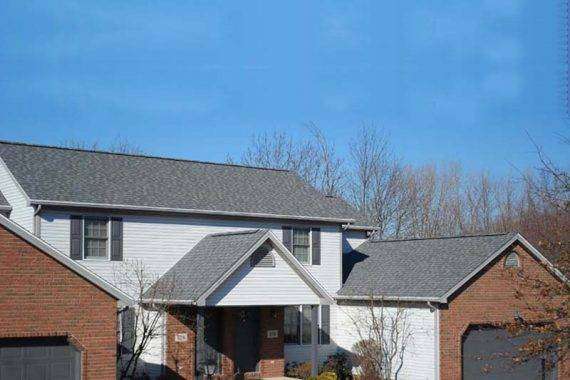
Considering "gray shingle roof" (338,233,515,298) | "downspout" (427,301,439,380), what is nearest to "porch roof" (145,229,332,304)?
"downspout" (427,301,439,380)

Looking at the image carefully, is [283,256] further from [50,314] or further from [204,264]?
[50,314]

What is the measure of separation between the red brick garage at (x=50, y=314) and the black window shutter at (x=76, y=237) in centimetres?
644

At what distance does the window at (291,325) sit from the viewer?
30.7m

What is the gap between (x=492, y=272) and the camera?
92.5 ft

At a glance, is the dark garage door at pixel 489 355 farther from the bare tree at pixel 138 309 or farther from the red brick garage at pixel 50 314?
the red brick garage at pixel 50 314

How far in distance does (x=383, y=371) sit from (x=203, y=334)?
6082 millimetres

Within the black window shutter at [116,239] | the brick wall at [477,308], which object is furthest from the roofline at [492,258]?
the black window shutter at [116,239]

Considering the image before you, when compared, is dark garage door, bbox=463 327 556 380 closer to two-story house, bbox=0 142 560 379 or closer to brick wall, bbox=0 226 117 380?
two-story house, bbox=0 142 560 379

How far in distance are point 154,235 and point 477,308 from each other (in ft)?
35.3

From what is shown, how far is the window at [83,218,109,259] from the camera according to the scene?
2609cm

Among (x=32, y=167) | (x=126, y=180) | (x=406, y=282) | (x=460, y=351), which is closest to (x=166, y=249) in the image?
(x=126, y=180)

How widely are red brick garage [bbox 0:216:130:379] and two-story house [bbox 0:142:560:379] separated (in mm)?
4951

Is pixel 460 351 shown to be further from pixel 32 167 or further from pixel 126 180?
pixel 32 167

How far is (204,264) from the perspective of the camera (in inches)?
1027
